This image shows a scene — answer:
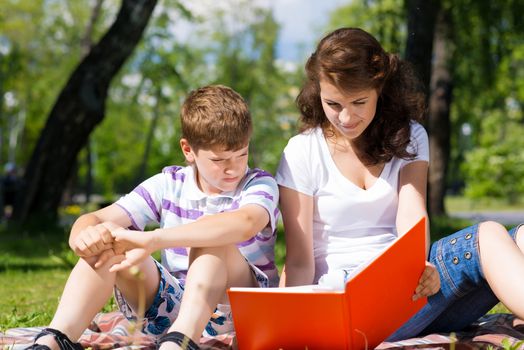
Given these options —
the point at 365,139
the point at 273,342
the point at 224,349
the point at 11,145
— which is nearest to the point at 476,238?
the point at 365,139

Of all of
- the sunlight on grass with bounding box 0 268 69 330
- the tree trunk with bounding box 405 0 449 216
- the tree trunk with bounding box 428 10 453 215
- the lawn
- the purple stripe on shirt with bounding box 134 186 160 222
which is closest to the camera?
the purple stripe on shirt with bounding box 134 186 160 222

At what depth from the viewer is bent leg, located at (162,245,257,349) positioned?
7.50 ft

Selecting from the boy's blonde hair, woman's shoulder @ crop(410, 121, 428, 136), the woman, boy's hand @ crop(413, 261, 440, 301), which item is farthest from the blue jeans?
the boy's blonde hair

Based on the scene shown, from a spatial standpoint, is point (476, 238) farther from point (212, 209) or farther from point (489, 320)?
point (212, 209)

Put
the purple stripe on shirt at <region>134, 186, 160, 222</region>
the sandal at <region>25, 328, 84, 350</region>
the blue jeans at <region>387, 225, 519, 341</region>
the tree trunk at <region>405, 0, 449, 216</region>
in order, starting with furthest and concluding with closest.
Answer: the tree trunk at <region>405, 0, 449, 216</region>, the purple stripe on shirt at <region>134, 186, 160, 222</region>, the blue jeans at <region>387, 225, 519, 341</region>, the sandal at <region>25, 328, 84, 350</region>

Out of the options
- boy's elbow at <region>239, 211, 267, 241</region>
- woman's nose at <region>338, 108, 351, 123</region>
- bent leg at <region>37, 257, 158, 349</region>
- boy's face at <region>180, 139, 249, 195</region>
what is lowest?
bent leg at <region>37, 257, 158, 349</region>

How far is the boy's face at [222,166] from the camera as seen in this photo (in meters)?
2.58

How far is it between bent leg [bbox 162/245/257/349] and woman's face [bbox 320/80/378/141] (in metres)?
0.60

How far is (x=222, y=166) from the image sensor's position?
2602 millimetres

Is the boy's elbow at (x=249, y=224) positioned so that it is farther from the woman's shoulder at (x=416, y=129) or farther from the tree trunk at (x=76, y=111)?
the tree trunk at (x=76, y=111)

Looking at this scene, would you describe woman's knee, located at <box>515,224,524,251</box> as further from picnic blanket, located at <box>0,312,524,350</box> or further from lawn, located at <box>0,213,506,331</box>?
lawn, located at <box>0,213,506,331</box>

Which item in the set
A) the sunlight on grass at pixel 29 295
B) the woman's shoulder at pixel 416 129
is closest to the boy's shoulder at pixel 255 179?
the woman's shoulder at pixel 416 129

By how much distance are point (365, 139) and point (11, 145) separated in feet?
125

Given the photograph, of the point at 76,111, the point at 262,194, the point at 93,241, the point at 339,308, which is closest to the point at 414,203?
the point at 262,194
